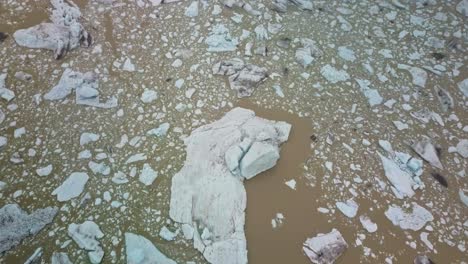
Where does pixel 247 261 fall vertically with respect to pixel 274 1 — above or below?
below

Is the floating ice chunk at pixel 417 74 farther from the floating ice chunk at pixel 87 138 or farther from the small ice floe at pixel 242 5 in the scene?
the floating ice chunk at pixel 87 138

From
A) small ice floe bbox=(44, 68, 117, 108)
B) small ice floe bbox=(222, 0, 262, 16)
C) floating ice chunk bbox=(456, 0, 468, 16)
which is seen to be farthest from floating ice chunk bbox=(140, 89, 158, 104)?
floating ice chunk bbox=(456, 0, 468, 16)

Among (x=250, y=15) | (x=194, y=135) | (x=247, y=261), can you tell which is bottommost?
(x=247, y=261)

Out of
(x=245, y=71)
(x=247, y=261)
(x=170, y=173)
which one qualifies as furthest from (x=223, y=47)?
(x=247, y=261)

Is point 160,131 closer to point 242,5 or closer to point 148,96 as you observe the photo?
point 148,96

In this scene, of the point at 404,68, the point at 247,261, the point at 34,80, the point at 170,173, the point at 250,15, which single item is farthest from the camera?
the point at 250,15

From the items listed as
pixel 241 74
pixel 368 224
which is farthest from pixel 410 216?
pixel 241 74

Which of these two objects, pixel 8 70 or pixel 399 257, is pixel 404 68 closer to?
pixel 399 257

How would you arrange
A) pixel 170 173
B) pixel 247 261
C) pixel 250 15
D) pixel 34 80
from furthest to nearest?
pixel 250 15, pixel 34 80, pixel 170 173, pixel 247 261
